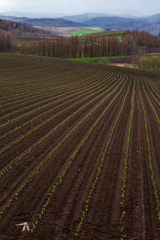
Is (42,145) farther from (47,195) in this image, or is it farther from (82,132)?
(47,195)

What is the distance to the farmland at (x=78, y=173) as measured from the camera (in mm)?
7789

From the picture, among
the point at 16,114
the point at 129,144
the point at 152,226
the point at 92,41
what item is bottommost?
the point at 152,226

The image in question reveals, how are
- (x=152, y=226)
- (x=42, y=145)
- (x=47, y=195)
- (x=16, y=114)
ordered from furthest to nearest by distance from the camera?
1. (x=16, y=114)
2. (x=42, y=145)
3. (x=47, y=195)
4. (x=152, y=226)

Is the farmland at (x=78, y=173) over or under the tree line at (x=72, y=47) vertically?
under

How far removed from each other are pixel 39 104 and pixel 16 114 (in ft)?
12.8

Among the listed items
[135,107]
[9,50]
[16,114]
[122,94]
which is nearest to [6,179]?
[16,114]

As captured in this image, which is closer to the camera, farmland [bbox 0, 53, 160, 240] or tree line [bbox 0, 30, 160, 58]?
farmland [bbox 0, 53, 160, 240]

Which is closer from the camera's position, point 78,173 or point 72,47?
point 78,173

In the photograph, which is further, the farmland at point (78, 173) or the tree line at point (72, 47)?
the tree line at point (72, 47)

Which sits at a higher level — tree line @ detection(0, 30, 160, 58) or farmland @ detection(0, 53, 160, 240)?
tree line @ detection(0, 30, 160, 58)

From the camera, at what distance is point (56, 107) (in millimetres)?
22109

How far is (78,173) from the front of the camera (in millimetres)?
11031

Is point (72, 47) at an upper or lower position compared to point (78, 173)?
upper

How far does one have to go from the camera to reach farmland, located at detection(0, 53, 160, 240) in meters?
7.79
